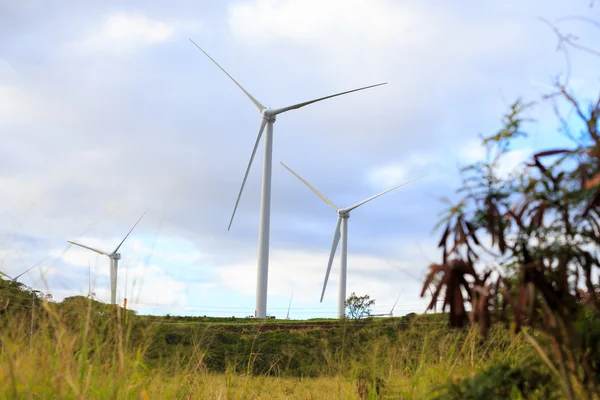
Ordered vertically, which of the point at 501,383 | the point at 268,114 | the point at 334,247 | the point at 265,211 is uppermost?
the point at 268,114

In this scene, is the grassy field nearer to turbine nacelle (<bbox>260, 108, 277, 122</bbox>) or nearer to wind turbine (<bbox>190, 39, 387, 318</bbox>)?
wind turbine (<bbox>190, 39, 387, 318</bbox>)

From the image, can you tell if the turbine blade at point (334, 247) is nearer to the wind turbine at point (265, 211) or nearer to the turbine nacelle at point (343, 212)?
the turbine nacelle at point (343, 212)

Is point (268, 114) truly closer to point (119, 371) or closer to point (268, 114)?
point (268, 114)

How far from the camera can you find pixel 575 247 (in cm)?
410

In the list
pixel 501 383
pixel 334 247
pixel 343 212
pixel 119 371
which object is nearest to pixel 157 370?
pixel 119 371

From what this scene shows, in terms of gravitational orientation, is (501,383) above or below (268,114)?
below

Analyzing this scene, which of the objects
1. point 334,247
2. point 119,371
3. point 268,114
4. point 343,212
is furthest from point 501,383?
point 343,212

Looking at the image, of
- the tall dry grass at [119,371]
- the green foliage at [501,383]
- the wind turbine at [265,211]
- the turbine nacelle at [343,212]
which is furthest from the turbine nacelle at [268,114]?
the green foliage at [501,383]

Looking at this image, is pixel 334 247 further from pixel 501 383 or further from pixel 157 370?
pixel 501 383

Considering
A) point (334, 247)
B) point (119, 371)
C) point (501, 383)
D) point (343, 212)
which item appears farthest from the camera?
point (343, 212)

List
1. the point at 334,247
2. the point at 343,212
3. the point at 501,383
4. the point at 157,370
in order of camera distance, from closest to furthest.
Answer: the point at 501,383
the point at 157,370
the point at 334,247
the point at 343,212

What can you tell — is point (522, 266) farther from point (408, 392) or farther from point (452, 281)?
point (408, 392)

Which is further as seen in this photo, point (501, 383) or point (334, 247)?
point (334, 247)

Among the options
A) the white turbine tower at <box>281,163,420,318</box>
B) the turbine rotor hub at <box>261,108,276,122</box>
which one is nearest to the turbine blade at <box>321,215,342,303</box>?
the white turbine tower at <box>281,163,420,318</box>
